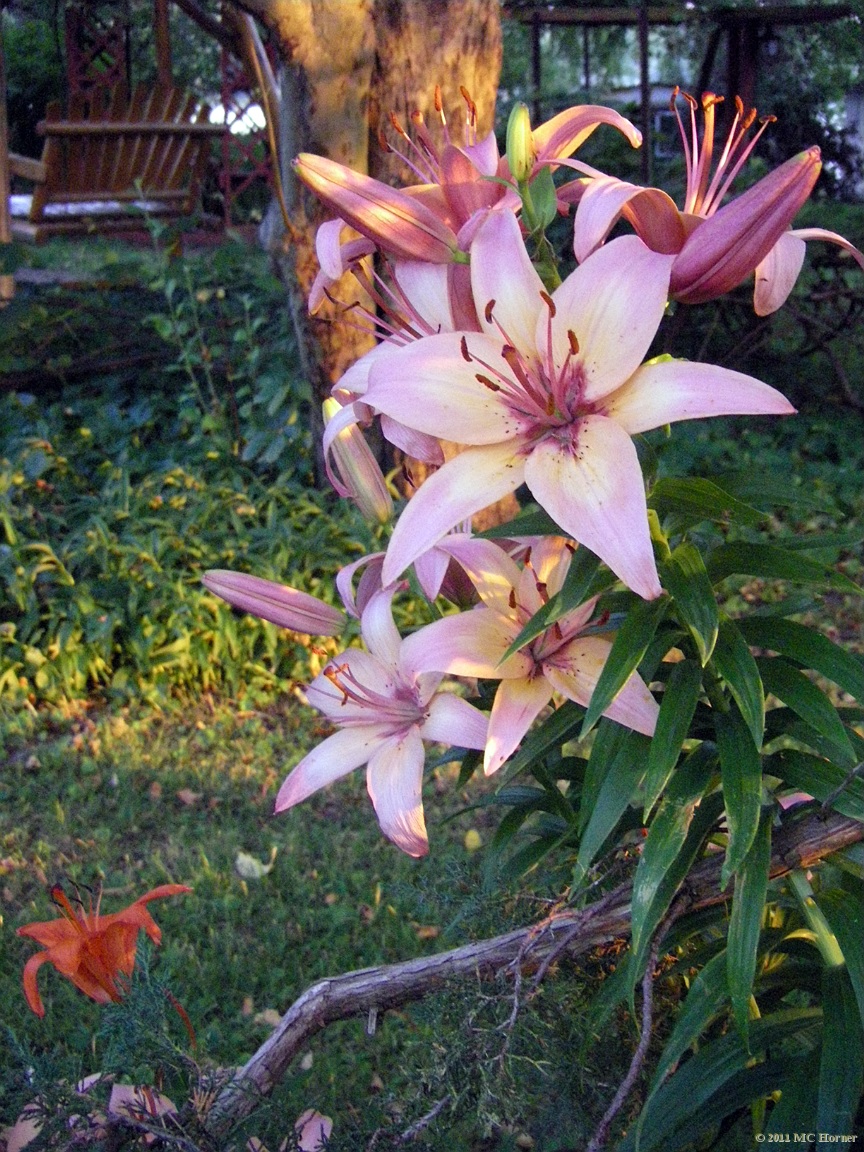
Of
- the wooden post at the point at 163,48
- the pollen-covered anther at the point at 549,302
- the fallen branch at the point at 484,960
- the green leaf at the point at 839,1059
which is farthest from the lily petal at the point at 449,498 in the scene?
the wooden post at the point at 163,48

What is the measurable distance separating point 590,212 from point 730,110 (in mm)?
6045

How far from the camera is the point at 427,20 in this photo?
344cm

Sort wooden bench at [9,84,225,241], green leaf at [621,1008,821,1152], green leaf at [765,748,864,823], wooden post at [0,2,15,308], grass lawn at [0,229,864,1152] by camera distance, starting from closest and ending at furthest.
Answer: green leaf at [765,748,864,823] < green leaf at [621,1008,821,1152] < grass lawn at [0,229,864,1152] < wooden post at [0,2,15,308] < wooden bench at [9,84,225,241]

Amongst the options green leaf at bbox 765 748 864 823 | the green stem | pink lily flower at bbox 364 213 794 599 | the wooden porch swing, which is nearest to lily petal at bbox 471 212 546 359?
pink lily flower at bbox 364 213 794 599

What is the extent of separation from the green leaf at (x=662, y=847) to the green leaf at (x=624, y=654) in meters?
0.13

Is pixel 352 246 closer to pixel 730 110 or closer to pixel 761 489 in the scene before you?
pixel 761 489

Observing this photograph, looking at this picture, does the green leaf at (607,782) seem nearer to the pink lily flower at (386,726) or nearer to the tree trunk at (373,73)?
the pink lily flower at (386,726)

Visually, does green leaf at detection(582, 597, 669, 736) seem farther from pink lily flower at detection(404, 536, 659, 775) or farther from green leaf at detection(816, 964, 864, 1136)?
green leaf at detection(816, 964, 864, 1136)

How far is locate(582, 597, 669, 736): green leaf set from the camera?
880 mm

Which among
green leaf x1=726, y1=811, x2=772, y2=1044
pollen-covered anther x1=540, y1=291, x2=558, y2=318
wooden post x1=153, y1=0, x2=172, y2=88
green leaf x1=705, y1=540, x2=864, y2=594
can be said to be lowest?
green leaf x1=726, y1=811, x2=772, y2=1044

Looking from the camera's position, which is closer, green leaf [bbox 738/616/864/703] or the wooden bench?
green leaf [bbox 738/616/864/703]

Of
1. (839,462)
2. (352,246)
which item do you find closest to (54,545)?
(352,246)

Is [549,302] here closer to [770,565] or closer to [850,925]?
[770,565]

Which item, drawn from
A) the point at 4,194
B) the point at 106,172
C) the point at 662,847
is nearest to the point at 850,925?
the point at 662,847
